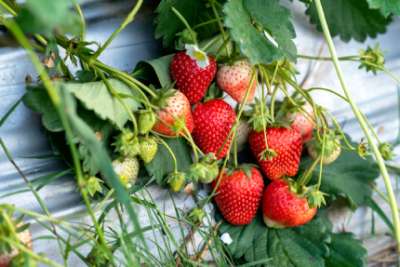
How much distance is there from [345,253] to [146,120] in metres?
0.47

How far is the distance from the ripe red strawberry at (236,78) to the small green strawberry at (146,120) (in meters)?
0.17

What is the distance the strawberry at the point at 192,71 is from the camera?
38.1 inches

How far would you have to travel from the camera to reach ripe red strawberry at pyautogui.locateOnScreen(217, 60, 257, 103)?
101 cm

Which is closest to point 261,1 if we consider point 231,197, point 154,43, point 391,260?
point 154,43

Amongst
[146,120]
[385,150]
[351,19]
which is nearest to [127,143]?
[146,120]

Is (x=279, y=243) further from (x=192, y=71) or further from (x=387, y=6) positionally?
(x=387, y=6)

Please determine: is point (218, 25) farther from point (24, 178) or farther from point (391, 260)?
point (391, 260)

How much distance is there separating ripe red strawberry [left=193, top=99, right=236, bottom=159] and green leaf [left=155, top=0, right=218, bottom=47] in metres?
0.12

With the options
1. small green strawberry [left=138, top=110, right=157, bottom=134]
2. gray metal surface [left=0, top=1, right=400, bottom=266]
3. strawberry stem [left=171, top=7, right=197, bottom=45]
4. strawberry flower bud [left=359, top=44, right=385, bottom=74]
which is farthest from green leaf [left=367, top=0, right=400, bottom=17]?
small green strawberry [left=138, top=110, right=157, bottom=134]

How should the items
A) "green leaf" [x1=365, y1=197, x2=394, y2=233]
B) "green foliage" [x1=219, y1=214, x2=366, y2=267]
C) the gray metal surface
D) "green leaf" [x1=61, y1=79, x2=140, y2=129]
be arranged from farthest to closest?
"green leaf" [x1=365, y1=197, x2=394, y2=233]
"green foliage" [x1=219, y1=214, x2=366, y2=267]
the gray metal surface
"green leaf" [x1=61, y1=79, x2=140, y2=129]

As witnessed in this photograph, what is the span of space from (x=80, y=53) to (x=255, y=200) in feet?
1.28

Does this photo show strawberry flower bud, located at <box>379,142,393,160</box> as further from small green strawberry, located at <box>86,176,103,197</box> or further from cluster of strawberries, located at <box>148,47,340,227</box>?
small green strawberry, located at <box>86,176,103,197</box>

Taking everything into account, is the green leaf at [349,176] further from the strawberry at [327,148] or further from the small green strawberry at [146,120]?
the small green strawberry at [146,120]

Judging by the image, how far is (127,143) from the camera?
2.93 feet
